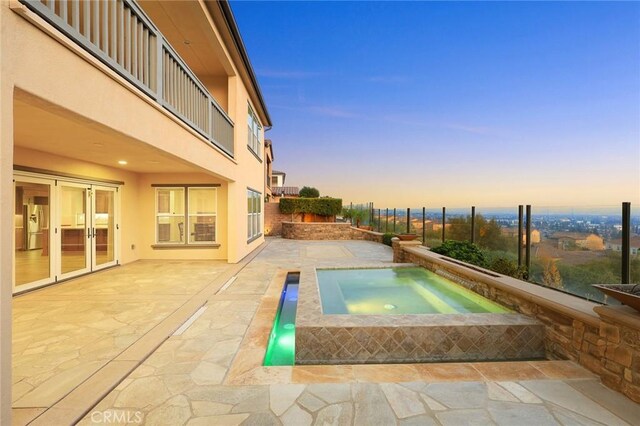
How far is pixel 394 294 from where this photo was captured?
5.96m

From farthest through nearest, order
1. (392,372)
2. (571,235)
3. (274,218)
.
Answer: (274,218), (571,235), (392,372)

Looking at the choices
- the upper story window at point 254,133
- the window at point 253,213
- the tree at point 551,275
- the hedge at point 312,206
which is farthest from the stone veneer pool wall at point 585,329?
the hedge at point 312,206

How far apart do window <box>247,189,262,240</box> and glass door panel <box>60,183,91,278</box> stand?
4.86m

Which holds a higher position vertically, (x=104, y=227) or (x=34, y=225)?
(x=34, y=225)

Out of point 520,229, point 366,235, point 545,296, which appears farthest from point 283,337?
point 366,235

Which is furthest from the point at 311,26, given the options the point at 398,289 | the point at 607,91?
the point at 398,289

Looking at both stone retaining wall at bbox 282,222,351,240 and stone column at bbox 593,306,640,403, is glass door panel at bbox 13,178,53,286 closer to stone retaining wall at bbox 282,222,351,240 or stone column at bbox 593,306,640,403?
stone column at bbox 593,306,640,403

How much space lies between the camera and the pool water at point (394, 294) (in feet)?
16.5

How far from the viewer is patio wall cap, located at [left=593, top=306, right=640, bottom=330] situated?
99.6 inches

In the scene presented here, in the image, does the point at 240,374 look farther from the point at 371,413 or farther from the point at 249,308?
the point at 249,308

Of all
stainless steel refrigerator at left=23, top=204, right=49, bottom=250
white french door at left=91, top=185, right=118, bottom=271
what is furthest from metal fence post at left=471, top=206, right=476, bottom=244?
stainless steel refrigerator at left=23, top=204, right=49, bottom=250

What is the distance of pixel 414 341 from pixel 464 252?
4.62m

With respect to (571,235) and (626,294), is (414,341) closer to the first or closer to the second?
(626,294)

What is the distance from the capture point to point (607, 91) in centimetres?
999
